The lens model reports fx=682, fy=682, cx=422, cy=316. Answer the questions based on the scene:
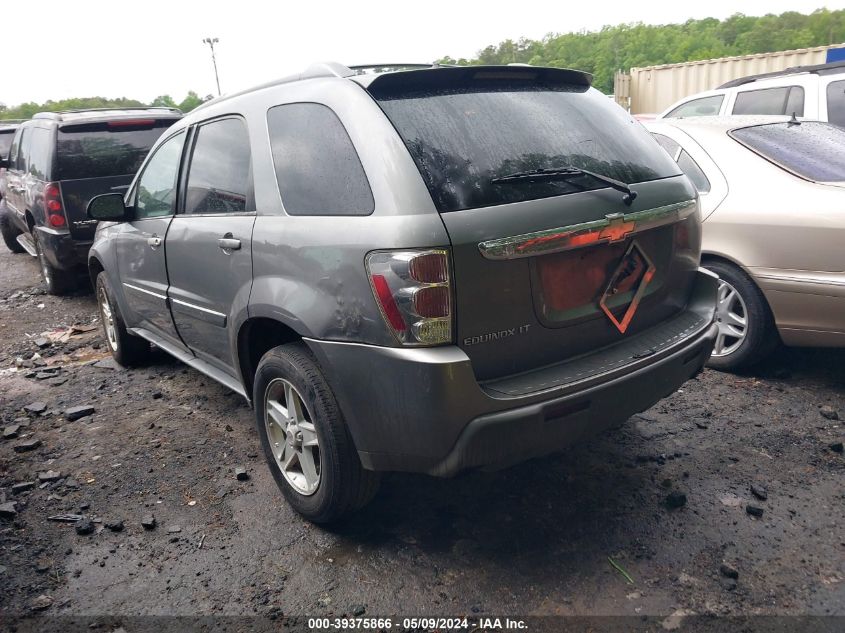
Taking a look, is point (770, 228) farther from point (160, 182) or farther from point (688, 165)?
point (160, 182)

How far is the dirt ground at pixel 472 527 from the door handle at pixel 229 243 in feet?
3.93

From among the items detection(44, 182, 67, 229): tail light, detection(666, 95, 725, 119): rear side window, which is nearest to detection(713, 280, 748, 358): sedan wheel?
detection(666, 95, 725, 119): rear side window

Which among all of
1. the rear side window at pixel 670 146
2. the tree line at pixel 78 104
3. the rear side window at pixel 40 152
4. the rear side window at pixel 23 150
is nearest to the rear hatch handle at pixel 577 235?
the rear side window at pixel 670 146

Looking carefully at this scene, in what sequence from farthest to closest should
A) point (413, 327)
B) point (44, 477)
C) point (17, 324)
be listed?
point (17, 324) < point (44, 477) < point (413, 327)

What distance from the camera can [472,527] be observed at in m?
2.91

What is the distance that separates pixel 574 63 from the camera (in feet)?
140

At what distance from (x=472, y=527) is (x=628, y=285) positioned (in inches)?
47.6

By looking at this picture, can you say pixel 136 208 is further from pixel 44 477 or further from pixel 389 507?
pixel 389 507

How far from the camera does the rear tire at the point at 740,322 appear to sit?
161 inches

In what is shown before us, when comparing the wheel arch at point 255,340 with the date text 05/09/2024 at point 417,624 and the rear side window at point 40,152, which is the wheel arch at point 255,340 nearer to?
the date text 05/09/2024 at point 417,624

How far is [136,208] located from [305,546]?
2.56 m

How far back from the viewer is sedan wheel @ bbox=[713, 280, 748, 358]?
421 centimetres

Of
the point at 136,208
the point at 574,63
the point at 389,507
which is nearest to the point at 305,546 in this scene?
the point at 389,507

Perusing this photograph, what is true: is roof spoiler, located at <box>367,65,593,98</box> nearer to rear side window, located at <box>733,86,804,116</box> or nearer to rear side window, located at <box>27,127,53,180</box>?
rear side window, located at <box>733,86,804,116</box>
